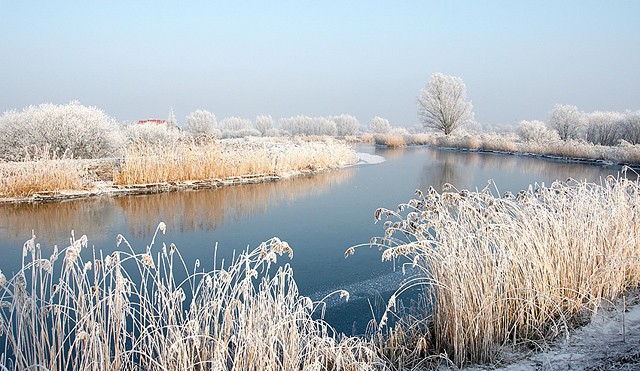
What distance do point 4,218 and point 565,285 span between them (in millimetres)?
8491

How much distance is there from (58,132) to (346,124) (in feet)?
154

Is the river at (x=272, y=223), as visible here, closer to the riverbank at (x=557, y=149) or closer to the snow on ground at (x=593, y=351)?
the snow on ground at (x=593, y=351)

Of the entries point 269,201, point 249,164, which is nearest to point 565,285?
point 269,201

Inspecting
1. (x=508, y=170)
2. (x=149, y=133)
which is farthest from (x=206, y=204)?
(x=149, y=133)

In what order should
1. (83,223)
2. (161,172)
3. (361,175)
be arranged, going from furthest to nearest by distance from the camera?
(361,175) < (161,172) < (83,223)

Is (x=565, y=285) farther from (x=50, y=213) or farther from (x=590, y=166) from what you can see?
(x=590, y=166)

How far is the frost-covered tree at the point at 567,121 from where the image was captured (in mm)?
32378

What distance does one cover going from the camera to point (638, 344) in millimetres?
2799

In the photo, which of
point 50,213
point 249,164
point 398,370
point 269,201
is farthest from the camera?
point 249,164

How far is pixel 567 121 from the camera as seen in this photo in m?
32.8

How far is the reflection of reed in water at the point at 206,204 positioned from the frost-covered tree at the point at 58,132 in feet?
17.6

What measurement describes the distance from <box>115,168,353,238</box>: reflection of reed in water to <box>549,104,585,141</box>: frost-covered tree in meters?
26.6

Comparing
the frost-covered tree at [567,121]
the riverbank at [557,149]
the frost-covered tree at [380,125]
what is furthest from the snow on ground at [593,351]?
the frost-covered tree at [380,125]

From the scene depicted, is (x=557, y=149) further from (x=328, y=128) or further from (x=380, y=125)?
(x=380, y=125)
